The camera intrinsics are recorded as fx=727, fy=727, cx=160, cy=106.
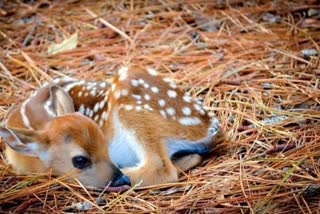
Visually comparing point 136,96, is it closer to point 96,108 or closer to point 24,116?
point 96,108

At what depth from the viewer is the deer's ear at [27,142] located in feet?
12.5

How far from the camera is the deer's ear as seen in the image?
381 centimetres

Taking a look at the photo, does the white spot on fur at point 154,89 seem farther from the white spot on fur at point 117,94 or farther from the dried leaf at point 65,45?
the dried leaf at point 65,45

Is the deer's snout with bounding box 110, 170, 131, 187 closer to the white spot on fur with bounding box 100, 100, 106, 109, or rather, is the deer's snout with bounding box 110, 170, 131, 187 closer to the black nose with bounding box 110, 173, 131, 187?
the black nose with bounding box 110, 173, 131, 187

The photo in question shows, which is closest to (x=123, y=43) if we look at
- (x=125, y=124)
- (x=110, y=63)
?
(x=110, y=63)

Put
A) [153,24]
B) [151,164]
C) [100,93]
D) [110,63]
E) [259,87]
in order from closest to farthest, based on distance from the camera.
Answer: [151,164] → [100,93] → [259,87] → [110,63] → [153,24]

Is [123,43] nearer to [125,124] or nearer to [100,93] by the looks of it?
[100,93]

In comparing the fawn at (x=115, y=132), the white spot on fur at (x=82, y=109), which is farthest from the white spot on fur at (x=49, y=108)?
the white spot on fur at (x=82, y=109)

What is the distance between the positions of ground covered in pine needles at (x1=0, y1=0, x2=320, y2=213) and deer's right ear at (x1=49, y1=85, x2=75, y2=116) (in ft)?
1.45

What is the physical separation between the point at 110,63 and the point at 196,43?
0.70 meters

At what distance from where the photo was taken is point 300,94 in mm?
4621

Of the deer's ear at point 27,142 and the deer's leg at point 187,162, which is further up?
the deer's ear at point 27,142

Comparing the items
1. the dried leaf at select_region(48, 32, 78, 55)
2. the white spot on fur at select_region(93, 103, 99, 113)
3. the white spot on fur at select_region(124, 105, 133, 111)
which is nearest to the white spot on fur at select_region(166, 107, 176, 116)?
the white spot on fur at select_region(124, 105, 133, 111)

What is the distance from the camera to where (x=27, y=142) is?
3.89 meters
